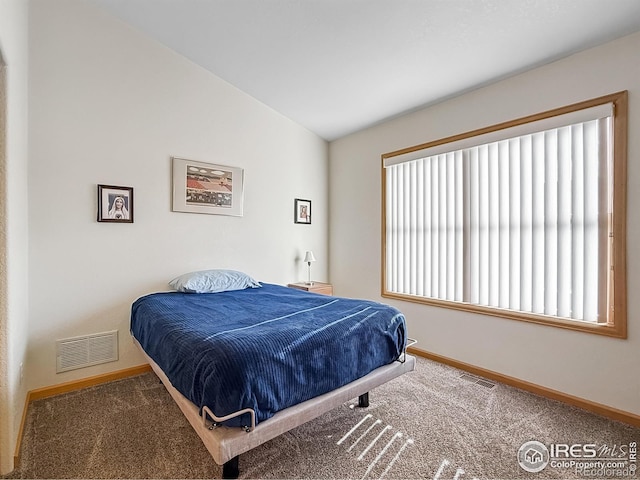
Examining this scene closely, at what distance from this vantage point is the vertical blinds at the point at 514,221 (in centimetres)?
236

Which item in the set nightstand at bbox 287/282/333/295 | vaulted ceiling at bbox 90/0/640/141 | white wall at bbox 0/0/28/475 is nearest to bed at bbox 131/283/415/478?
white wall at bbox 0/0/28/475

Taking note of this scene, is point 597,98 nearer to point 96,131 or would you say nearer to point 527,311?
point 527,311

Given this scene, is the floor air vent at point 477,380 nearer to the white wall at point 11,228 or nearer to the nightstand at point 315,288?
the nightstand at point 315,288

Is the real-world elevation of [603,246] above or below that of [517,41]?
below

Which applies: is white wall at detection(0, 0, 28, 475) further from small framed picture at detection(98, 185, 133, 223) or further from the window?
the window

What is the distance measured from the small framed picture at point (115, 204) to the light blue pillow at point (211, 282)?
0.72 metres

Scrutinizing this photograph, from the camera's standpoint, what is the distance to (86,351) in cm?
272

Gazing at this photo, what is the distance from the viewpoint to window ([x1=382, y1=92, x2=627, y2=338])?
2.28m

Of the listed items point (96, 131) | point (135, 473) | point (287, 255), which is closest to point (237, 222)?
point (287, 255)

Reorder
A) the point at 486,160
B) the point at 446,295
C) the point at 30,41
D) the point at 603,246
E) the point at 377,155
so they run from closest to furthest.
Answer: the point at 603,246
the point at 30,41
the point at 486,160
the point at 446,295
the point at 377,155

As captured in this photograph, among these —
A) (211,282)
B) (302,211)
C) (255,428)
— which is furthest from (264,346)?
(302,211)

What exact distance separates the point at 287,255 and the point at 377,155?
1.70m

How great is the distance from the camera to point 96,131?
2.79m

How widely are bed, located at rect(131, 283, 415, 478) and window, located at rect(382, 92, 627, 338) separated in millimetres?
1246
